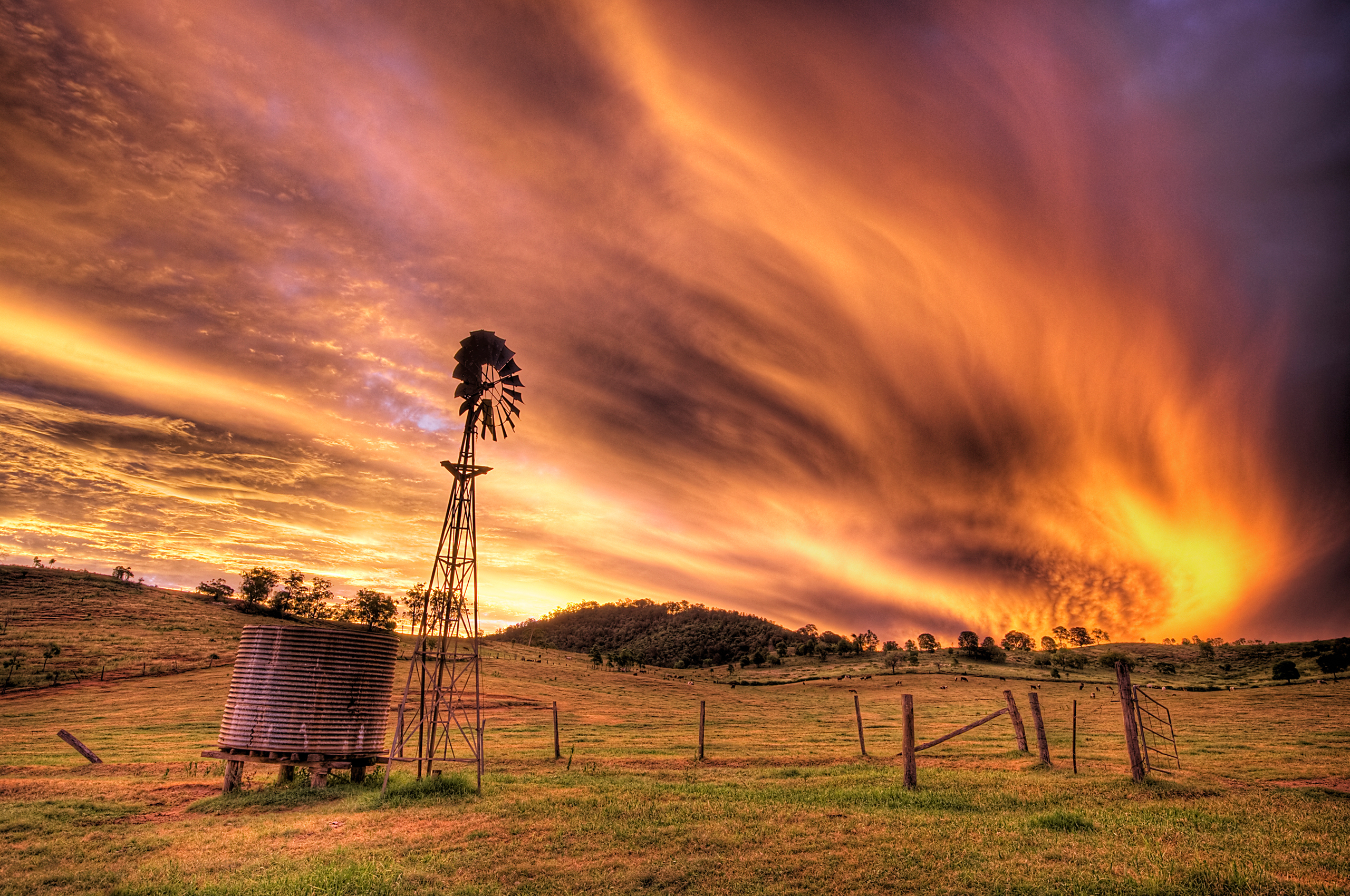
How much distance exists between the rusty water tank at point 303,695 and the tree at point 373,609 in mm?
148421

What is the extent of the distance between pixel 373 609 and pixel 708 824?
536ft

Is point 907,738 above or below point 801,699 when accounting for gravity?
above

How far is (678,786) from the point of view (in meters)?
20.0

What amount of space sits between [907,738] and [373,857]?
14.6 m

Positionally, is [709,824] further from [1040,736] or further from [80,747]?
[80,747]

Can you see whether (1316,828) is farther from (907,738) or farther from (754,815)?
(754,815)

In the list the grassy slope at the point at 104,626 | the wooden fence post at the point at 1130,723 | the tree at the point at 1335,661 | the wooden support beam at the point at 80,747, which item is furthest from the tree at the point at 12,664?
the tree at the point at 1335,661

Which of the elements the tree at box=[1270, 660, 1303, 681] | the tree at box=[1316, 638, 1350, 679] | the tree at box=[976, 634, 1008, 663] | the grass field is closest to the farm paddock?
the grass field

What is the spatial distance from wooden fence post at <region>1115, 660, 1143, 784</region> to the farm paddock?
544 mm

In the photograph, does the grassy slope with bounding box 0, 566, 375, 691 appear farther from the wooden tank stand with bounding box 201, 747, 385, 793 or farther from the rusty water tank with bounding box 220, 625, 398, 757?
the rusty water tank with bounding box 220, 625, 398, 757

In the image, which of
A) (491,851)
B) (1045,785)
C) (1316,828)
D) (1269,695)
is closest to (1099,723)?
(1269,695)

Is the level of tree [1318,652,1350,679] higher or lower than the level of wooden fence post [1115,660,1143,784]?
lower

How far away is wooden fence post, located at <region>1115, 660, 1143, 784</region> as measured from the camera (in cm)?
1825

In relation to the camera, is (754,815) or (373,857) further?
(754,815)
